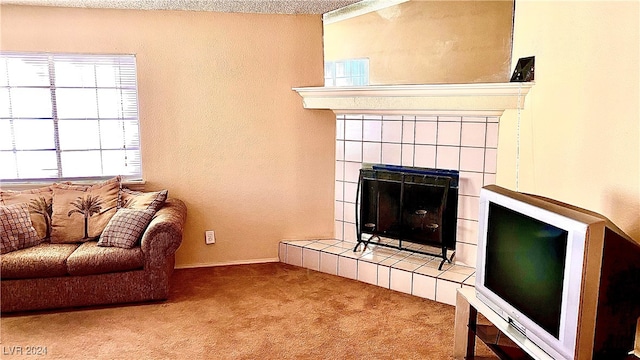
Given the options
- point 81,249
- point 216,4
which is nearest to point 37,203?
point 81,249

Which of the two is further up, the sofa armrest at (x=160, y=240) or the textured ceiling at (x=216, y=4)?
the textured ceiling at (x=216, y=4)

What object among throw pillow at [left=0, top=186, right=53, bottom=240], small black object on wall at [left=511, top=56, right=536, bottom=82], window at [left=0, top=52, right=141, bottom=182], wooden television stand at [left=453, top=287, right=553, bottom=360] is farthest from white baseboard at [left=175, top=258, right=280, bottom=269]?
small black object on wall at [left=511, top=56, right=536, bottom=82]

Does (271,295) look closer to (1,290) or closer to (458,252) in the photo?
(458,252)

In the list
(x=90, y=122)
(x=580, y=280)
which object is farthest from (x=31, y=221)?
(x=580, y=280)

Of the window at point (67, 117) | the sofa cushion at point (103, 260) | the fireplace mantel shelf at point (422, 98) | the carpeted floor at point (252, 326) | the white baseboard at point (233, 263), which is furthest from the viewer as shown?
the white baseboard at point (233, 263)

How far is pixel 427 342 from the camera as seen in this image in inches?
104

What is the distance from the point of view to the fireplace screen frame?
3.39 meters

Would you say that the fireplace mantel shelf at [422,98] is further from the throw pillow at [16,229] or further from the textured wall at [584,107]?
the throw pillow at [16,229]

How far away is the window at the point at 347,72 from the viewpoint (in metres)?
3.60

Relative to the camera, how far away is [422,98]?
323cm

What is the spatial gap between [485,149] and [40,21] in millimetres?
3350

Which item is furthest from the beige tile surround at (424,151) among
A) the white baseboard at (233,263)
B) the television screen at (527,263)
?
the television screen at (527,263)

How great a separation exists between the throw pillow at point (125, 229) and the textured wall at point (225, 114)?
23.9 inches

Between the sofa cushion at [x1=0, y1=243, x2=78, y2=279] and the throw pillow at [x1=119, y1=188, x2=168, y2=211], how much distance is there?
0.56 m
